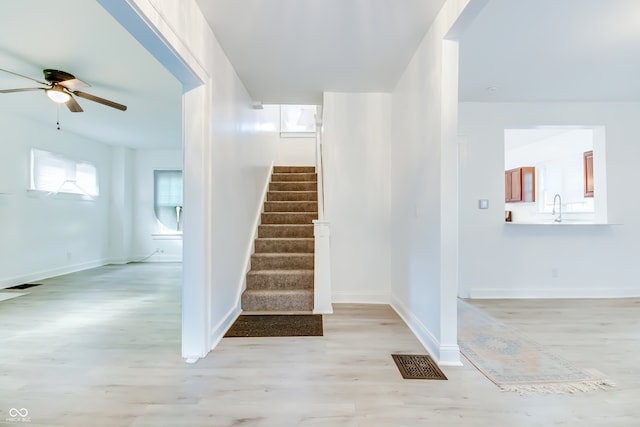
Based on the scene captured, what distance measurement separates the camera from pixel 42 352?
7.33 feet

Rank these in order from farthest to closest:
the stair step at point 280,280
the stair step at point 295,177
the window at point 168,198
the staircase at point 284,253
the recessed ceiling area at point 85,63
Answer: the window at point 168,198 < the stair step at point 295,177 < the stair step at point 280,280 < the staircase at point 284,253 < the recessed ceiling area at point 85,63

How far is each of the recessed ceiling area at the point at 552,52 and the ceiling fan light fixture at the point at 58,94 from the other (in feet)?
12.2

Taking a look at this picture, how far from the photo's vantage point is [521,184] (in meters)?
6.27

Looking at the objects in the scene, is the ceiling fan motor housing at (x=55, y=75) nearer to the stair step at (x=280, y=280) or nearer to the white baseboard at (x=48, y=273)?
the stair step at (x=280, y=280)

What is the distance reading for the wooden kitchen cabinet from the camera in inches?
239

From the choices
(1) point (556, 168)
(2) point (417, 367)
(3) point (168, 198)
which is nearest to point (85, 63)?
(2) point (417, 367)

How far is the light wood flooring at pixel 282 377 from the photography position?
1527 mm

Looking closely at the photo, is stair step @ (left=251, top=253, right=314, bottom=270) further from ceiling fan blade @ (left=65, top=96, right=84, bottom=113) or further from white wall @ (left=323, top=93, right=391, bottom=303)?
ceiling fan blade @ (left=65, top=96, right=84, bottom=113)

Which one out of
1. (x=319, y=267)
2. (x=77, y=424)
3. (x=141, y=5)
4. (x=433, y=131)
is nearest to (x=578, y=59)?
(x=433, y=131)

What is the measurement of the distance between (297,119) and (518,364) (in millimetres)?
5769

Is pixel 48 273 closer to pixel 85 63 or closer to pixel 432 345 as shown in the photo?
pixel 85 63

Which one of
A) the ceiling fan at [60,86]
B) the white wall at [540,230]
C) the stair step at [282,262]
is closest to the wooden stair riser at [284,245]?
the stair step at [282,262]

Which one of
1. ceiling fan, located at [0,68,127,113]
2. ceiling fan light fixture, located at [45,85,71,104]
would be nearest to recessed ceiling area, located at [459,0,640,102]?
ceiling fan, located at [0,68,127,113]

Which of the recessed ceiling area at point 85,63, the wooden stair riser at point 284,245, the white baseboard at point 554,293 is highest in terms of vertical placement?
the recessed ceiling area at point 85,63
